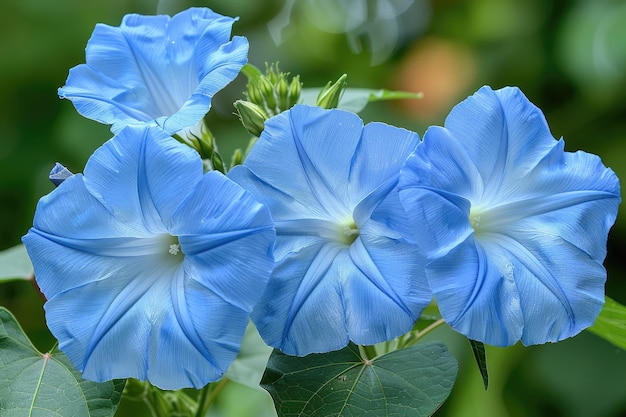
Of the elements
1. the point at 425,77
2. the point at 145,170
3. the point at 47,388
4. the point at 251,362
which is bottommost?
the point at 425,77

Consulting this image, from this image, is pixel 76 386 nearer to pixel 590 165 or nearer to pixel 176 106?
pixel 176 106

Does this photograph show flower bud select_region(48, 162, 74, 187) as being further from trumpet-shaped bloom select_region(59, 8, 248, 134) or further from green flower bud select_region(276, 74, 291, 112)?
green flower bud select_region(276, 74, 291, 112)

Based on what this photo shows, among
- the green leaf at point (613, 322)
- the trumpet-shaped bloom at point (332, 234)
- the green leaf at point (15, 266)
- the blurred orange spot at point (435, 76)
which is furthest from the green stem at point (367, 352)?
the blurred orange spot at point (435, 76)

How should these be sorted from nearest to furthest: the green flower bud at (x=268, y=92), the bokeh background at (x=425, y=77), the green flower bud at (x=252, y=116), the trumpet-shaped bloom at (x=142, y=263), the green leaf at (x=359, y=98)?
the trumpet-shaped bloom at (x=142, y=263)
the green flower bud at (x=252, y=116)
the green flower bud at (x=268, y=92)
the green leaf at (x=359, y=98)
the bokeh background at (x=425, y=77)

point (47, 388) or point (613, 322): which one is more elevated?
point (47, 388)

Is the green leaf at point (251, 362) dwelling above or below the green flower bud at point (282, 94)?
below

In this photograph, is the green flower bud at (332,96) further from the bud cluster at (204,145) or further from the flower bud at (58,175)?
the flower bud at (58,175)

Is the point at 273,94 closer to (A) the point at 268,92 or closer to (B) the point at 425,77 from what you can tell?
(A) the point at 268,92

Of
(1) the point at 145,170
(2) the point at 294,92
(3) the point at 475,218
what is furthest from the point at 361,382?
(2) the point at 294,92
